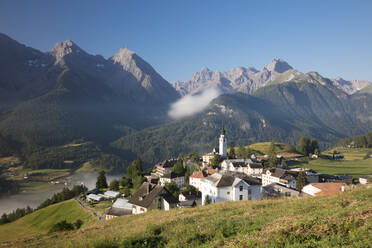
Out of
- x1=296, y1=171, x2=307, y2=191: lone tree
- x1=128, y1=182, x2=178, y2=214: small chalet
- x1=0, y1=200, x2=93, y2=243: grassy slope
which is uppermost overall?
x1=128, y1=182, x2=178, y2=214: small chalet

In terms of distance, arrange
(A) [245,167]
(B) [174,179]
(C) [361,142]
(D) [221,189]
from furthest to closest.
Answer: (C) [361,142]
(A) [245,167]
(B) [174,179]
(D) [221,189]

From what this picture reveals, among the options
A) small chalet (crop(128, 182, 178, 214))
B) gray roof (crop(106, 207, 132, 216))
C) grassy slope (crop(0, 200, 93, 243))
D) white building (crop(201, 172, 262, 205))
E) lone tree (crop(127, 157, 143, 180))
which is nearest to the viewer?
small chalet (crop(128, 182, 178, 214))

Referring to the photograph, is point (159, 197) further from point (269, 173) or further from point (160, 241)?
point (269, 173)

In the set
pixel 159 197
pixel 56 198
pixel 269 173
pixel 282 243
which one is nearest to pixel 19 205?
pixel 56 198

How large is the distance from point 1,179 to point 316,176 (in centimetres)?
21855

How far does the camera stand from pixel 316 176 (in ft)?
258

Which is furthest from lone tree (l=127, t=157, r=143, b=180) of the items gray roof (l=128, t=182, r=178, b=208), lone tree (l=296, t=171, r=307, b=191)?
lone tree (l=296, t=171, r=307, b=191)

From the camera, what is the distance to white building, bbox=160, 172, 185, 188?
3280 inches

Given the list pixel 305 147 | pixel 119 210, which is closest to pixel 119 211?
pixel 119 210

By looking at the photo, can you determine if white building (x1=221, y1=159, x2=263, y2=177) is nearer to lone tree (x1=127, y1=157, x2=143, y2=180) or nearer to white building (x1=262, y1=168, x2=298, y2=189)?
white building (x1=262, y1=168, x2=298, y2=189)

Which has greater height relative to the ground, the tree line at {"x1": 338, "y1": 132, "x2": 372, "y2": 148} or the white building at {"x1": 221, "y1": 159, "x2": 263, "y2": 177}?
the tree line at {"x1": 338, "y1": 132, "x2": 372, "y2": 148}

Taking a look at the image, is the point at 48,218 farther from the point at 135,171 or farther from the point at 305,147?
the point at 305,147

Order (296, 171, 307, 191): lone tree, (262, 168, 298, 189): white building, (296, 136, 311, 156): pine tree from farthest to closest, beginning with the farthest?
1. (296, 136, 311, 156): pine tree
2. (262, 168, 298, 189): white building
3. (296, 171, 307, 191): lone tree

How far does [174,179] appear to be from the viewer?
84.8m
